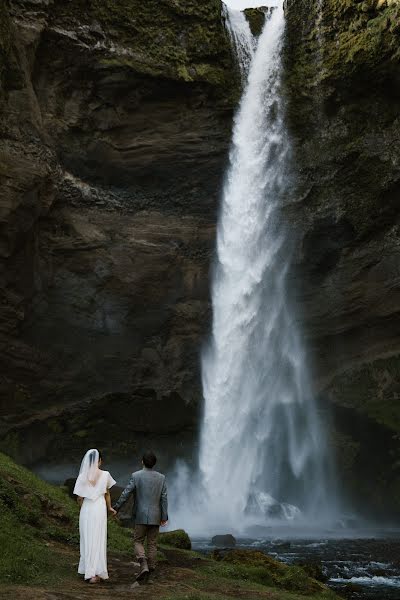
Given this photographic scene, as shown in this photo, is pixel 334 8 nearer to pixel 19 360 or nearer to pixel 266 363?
pixel 266 363

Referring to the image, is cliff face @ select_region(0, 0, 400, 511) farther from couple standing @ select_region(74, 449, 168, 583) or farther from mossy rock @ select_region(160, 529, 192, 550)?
couple standing @ select_region(74, 449, 168, 583)

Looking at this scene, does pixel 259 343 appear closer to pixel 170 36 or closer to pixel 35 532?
pixel 170 36

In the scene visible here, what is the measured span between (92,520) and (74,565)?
147 cm

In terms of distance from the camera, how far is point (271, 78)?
3036 cm

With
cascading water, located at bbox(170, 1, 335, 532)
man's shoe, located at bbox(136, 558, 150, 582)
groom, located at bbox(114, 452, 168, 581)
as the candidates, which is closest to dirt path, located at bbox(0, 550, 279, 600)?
man's shoe, located at bbox(136, 558, 150, 582)

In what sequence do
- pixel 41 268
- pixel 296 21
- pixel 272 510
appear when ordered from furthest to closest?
1. pixel 296 21
2. pixel 41 268
3. pixel 272 510

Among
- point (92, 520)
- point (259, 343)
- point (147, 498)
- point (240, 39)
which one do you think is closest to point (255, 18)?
point (240, 39)

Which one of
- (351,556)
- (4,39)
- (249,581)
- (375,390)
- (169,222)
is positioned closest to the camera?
(249,581)

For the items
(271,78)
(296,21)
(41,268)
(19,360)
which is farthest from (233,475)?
(296,21)

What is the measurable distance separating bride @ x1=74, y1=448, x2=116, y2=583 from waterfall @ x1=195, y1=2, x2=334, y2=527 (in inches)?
663

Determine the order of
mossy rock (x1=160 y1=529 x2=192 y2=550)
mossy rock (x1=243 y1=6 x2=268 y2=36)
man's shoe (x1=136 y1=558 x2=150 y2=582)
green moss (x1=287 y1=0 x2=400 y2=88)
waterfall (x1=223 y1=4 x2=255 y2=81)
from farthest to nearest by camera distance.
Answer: mossy rock (x1=243 y1=6 x2=268 y2=36)
waterfall (x1=223 y1=4 x2=255 y2=81)
green moss (x1=287 y1=0 x2=400 y2=88)
mossy rock (x1=160 y1=529 x2=192 y2=550)
man's shoe (x1=136 y1=558 x2=150 y2=582)

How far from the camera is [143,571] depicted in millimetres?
9180

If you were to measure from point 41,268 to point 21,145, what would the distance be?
5282 millimetres

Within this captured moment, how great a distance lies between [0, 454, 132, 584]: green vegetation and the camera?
A: 9.39 metres
